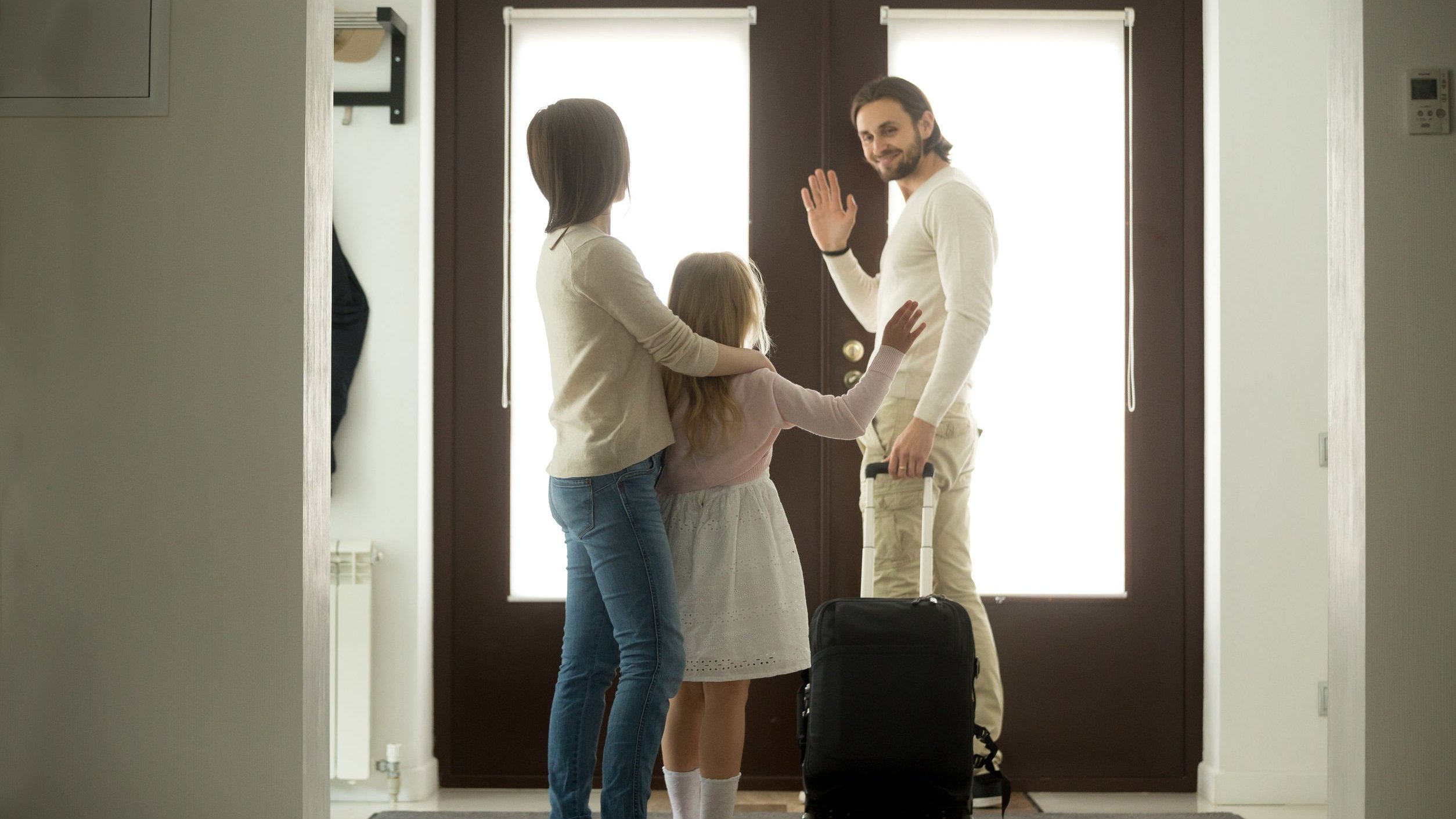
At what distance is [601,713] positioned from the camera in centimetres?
189

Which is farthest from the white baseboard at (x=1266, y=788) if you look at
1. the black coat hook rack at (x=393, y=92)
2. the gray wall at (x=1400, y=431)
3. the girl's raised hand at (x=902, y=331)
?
the black coat hook rack at (x=393, y=92)

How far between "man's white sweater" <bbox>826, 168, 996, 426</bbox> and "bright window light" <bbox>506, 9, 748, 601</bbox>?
49 centimetres

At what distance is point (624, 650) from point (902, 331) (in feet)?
2.44

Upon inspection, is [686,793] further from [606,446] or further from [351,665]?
[351,665]

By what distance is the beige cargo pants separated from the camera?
246 cm

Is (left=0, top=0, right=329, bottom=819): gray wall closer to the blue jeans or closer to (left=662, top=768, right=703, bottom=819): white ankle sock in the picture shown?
the blue jeans

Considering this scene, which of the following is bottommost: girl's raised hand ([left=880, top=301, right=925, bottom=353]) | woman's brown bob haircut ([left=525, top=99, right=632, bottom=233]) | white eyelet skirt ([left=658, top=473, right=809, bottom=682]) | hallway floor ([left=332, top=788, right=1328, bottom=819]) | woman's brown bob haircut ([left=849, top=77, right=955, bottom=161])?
hallway floor ([left=332, top=788, right=1328, bottom=819])

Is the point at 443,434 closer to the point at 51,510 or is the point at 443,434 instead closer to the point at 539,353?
the point at 539,353

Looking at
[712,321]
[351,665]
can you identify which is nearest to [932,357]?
[712,321]

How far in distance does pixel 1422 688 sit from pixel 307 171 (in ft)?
6.51

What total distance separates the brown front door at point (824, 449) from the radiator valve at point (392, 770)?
6.2 inches

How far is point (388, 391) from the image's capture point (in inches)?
108

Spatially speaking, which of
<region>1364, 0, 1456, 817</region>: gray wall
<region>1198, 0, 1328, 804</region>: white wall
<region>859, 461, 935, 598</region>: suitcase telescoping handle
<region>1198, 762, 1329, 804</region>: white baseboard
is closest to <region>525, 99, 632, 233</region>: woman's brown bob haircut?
<region>859, 461, 935, 598</region>: suitcase telescoping handle

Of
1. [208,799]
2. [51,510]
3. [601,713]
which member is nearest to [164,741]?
[208,799]
